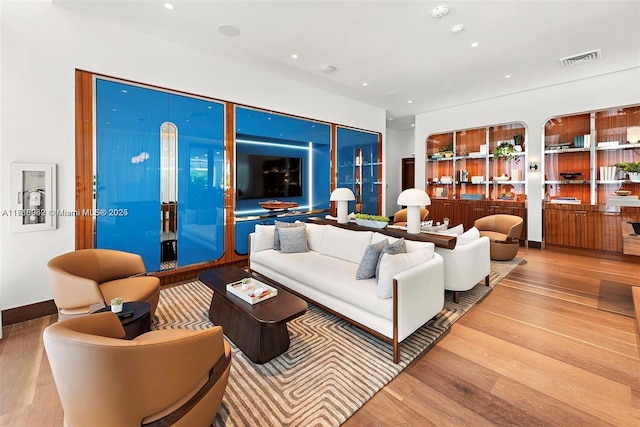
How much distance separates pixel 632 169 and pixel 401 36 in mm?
4430

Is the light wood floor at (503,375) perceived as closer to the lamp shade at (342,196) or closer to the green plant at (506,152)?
the lamp shade at (342,196)

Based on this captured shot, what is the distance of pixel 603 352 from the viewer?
242 cm

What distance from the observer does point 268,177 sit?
5555 millimetres

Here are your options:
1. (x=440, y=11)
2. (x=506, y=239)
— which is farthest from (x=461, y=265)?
(x=440, y=11)

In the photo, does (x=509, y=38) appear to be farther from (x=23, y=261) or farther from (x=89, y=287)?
(x=23, y=261)

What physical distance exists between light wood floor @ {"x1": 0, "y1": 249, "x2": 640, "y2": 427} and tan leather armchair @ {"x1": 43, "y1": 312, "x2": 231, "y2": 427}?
892 millimetres

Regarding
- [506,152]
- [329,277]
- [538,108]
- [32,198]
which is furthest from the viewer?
[506,152]

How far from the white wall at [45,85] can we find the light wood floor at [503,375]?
0.65 metres

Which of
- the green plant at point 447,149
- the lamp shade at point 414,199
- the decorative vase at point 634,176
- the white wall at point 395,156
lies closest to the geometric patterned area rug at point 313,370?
the lamp shade at point 414,199

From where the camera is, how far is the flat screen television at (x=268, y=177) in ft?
16.7

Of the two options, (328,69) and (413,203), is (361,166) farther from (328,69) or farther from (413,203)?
(413,203)

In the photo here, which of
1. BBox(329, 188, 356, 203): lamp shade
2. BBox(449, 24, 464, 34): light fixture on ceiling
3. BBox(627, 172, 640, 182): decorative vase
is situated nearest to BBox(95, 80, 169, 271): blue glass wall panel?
BBox(329, 188, 356, 203): lamp shade

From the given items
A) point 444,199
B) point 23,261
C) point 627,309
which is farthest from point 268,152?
point 627,309

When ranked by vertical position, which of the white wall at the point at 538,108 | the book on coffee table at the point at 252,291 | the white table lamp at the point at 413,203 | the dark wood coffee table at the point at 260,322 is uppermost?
the white wall at the point at 538,108
